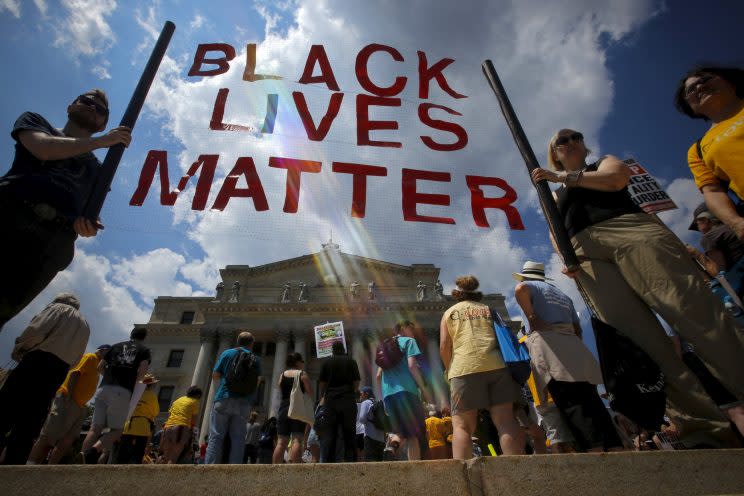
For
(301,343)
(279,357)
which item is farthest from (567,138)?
(301,343)

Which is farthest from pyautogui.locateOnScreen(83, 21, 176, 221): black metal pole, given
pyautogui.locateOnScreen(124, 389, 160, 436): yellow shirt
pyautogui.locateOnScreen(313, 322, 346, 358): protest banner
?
pyautogui.locateOnScreen(313, 322, 346, 358): protest banner

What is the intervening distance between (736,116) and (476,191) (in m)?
3.35

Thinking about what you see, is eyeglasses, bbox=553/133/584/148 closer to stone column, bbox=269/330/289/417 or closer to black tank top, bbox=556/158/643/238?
black tank top, bbox=556/158/643/238

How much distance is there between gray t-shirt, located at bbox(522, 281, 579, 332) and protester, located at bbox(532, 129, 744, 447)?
0.43 meters

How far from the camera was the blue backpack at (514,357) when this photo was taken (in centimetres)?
327

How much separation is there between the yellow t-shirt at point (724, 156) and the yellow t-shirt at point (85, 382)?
7114 mm

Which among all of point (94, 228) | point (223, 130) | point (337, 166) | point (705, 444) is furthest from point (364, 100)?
point (705, 444)

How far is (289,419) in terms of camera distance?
683 centimetres

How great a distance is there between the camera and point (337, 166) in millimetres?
6016

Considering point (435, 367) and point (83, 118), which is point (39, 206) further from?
point (435, 367)

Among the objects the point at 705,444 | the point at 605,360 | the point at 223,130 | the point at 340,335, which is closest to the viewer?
the point at 705,444

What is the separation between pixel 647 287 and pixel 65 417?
6661 millimetres

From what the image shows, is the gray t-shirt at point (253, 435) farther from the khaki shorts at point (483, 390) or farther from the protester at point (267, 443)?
the khaki shorts at point (483, 390)

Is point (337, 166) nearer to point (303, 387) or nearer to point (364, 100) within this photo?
point (364, 100)
